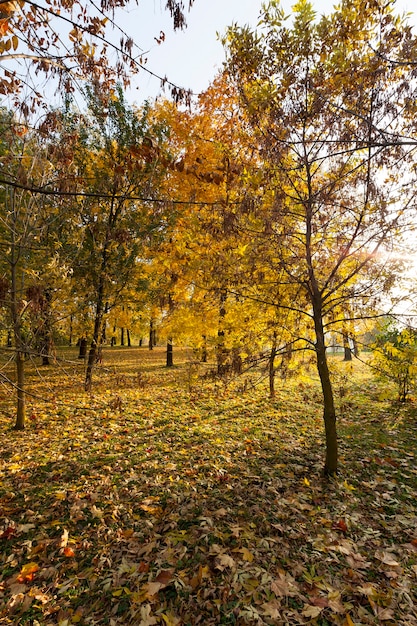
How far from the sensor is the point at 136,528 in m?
3.64

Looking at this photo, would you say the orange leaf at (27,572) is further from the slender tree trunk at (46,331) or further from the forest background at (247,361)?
the slender tree trunk at (46,331)

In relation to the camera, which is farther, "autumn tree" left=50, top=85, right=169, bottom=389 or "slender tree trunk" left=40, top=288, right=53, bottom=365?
"autumn tree" left=50, top=85, right=169, bottom=389

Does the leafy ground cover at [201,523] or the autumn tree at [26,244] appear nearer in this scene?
the leafy ground cover at [201,523]

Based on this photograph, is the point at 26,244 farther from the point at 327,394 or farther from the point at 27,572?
the point at 327,394

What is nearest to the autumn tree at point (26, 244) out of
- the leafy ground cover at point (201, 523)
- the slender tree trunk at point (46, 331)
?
the slender tree trunk at point (46, 331)

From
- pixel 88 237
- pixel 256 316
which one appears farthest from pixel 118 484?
pixel 88 237

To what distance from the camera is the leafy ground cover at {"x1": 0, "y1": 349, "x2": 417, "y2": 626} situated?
2.71 m

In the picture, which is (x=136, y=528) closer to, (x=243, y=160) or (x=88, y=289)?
(x=243, y=160)

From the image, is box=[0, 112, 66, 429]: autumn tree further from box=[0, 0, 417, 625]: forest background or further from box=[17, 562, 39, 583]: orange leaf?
box=[17, 562, 39, 583]: orange leaf

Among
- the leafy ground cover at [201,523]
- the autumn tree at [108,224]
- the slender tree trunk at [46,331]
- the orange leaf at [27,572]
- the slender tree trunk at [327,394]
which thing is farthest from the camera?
the autumn tree at [108,224]

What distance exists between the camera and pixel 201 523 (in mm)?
3658

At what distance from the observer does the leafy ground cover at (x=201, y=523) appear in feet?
8.91

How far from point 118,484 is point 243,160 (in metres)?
5.38

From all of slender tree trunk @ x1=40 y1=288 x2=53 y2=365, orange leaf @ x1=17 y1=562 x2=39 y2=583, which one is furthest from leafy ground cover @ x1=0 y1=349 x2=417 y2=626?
→ slender tree trunk @ x1=40 y1=288 x2=53 y2=365
